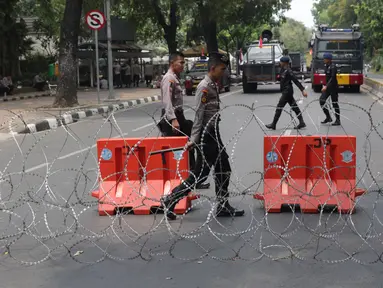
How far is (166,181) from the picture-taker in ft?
22.9

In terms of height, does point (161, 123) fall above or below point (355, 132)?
above

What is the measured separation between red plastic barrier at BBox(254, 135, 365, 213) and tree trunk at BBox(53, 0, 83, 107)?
46.8 ft

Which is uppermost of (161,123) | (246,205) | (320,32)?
(320,32)

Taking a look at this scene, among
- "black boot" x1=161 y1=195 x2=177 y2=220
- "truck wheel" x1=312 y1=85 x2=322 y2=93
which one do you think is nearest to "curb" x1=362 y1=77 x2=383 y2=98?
"truck wheel" x1=312 y1=85 x2=322 y2=93

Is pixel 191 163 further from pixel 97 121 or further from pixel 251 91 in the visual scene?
pixel 251 91

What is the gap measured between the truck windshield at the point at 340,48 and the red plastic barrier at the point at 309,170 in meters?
22.8

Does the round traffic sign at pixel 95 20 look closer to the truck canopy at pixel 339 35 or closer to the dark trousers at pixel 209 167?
the truck canopy at pixel 339 35

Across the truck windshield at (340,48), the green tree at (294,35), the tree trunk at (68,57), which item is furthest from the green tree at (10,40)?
the green tree at (294,35)

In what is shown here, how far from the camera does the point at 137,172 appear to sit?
689 centimetres

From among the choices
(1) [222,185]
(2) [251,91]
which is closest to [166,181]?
(1) [222,185]

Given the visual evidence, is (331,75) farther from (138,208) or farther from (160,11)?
(160,11)

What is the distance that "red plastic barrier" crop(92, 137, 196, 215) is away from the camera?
672 centimetres

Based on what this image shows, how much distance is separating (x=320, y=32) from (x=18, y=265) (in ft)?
87.5

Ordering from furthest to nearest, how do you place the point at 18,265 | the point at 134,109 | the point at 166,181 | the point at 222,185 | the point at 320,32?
1. the point at 320,32
2. the point at 134,109
3. the point at 166,181
4. the point at 222,185
5. the point at 18,265
